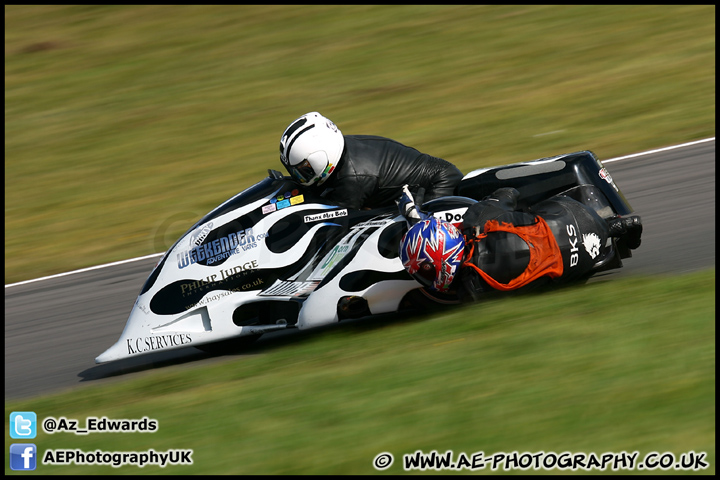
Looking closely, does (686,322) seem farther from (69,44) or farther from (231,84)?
(69,44)

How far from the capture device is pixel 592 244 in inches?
235

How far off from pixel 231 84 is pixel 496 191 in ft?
29.8

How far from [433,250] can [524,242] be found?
654 millimetres

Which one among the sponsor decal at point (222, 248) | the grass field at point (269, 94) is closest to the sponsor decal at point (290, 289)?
the sponsor decal at point (222, 248)

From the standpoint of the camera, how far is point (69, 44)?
16.9 metres

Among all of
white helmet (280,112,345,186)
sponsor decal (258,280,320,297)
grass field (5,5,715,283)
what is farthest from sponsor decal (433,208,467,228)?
grass field (5,5,715,283)

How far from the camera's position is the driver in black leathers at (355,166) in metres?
6.14

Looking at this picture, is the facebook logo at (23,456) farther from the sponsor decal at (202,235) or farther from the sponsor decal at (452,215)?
the sponsor decal at (452,215)

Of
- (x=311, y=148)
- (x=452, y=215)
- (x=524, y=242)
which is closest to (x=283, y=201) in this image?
(x=311, y=148)

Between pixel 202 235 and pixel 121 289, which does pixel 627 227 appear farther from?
pixel 121 289

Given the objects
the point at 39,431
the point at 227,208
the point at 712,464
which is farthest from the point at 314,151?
the point at 712,464

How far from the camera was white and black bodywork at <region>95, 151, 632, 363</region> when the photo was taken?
19.6ft

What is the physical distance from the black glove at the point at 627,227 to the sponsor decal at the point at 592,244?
26cm

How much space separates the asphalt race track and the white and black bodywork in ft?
1.36
